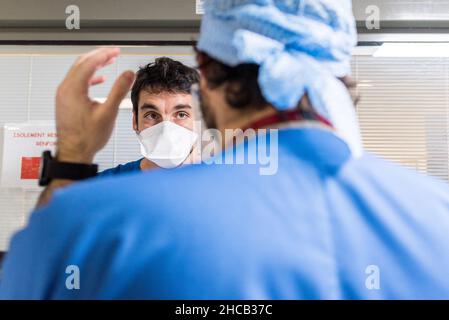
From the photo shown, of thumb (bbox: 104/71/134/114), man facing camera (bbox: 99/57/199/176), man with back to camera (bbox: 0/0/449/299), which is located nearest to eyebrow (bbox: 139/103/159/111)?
man facing camera (bbox: 99/57/199/176)

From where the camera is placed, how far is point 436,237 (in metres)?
0.49

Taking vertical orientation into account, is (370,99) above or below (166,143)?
above

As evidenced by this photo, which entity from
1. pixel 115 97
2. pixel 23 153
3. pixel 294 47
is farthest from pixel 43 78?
pixel 294 47

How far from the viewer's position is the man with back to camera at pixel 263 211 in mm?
398

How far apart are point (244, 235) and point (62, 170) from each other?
0.99ft

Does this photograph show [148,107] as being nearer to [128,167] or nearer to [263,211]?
[128,167]

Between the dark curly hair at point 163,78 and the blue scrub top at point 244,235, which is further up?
the dark curly hair at point 163,78

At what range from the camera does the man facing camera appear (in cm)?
99

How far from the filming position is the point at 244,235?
→ 407 millimetres

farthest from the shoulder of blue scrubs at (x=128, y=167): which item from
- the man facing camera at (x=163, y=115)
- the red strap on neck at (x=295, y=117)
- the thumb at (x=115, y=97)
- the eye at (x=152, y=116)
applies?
the red strap on neck at (x=295, y=117)

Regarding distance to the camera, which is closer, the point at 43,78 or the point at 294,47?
the point at 294,47

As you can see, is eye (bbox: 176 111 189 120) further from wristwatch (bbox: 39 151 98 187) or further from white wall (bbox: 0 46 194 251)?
wristwatch (bbox: 39 151 98 187)

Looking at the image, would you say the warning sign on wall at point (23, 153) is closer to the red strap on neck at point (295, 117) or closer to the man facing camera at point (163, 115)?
the man facing camera at point (163, 115)

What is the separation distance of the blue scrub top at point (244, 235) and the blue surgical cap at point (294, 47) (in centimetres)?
4
